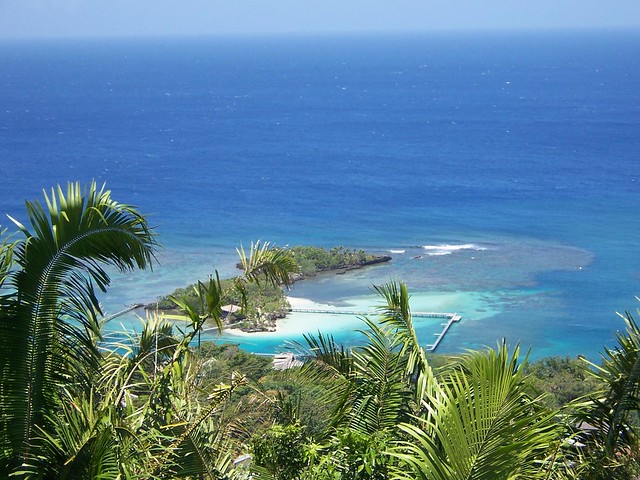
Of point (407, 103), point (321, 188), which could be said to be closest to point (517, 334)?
point (321, 188)

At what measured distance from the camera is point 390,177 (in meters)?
61.9

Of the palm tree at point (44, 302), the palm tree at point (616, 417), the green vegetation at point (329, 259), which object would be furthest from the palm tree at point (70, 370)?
the green vegetation at point (329, 259)

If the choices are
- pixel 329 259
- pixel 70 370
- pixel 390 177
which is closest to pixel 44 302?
pixel 70 370

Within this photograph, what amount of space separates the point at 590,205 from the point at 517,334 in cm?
2419

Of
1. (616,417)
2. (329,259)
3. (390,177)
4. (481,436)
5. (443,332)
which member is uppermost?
(390,177)

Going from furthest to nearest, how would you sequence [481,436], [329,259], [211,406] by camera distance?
[329,259] < [211,406] < [481,436]

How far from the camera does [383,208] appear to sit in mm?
51812

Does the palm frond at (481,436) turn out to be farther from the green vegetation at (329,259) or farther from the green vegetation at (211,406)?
the green vegetation at (329,259)

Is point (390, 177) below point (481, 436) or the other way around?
the other way around

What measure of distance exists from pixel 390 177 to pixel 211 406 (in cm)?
5658

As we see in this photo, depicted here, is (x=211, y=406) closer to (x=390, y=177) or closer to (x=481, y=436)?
(x=481, y=436)

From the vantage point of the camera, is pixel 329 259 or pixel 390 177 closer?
pixel 329 259

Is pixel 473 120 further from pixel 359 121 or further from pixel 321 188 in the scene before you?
pixel 321 188

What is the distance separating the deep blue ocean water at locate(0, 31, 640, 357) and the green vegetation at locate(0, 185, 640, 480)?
1030 mm
